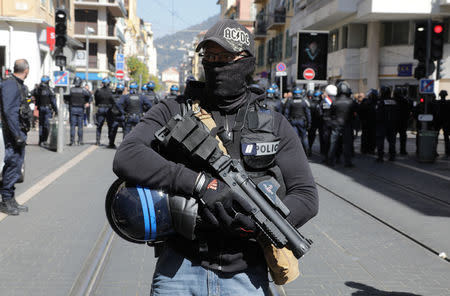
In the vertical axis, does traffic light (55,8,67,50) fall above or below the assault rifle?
above

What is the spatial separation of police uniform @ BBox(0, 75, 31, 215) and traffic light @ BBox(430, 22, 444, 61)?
11547 millimetres

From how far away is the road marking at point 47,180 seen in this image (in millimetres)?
9242

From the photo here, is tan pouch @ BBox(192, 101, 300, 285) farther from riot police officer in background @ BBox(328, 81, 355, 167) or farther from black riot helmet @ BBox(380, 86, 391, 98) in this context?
black riot helmet @ BBox(380, 86, 391, 98)

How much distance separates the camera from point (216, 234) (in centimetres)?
244

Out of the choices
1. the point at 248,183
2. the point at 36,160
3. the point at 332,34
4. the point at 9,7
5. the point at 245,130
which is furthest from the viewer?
the point at 332,34

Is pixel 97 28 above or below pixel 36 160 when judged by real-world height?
above

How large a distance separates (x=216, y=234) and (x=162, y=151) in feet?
1.29

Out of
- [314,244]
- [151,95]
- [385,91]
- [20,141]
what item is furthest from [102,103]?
[314,244]

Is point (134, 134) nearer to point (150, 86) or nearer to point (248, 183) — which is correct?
point (248, 183)

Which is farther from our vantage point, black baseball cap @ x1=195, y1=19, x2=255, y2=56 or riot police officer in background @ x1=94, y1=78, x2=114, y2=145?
riot police officer in background @ x1=94, y1=78, x2=114, y2=145

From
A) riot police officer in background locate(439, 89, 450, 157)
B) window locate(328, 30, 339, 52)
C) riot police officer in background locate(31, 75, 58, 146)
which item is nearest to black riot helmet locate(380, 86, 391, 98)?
riot police officer in background locate(439, 89, 450, 157)

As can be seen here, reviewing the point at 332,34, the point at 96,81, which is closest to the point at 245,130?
the point at 332,34

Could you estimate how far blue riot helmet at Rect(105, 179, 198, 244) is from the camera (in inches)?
91.1

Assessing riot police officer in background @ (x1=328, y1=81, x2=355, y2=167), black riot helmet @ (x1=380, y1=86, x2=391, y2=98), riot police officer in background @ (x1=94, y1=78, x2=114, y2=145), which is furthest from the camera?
riot police officer in background @ (x1=94, y1=78, x2=114, y2=145)
